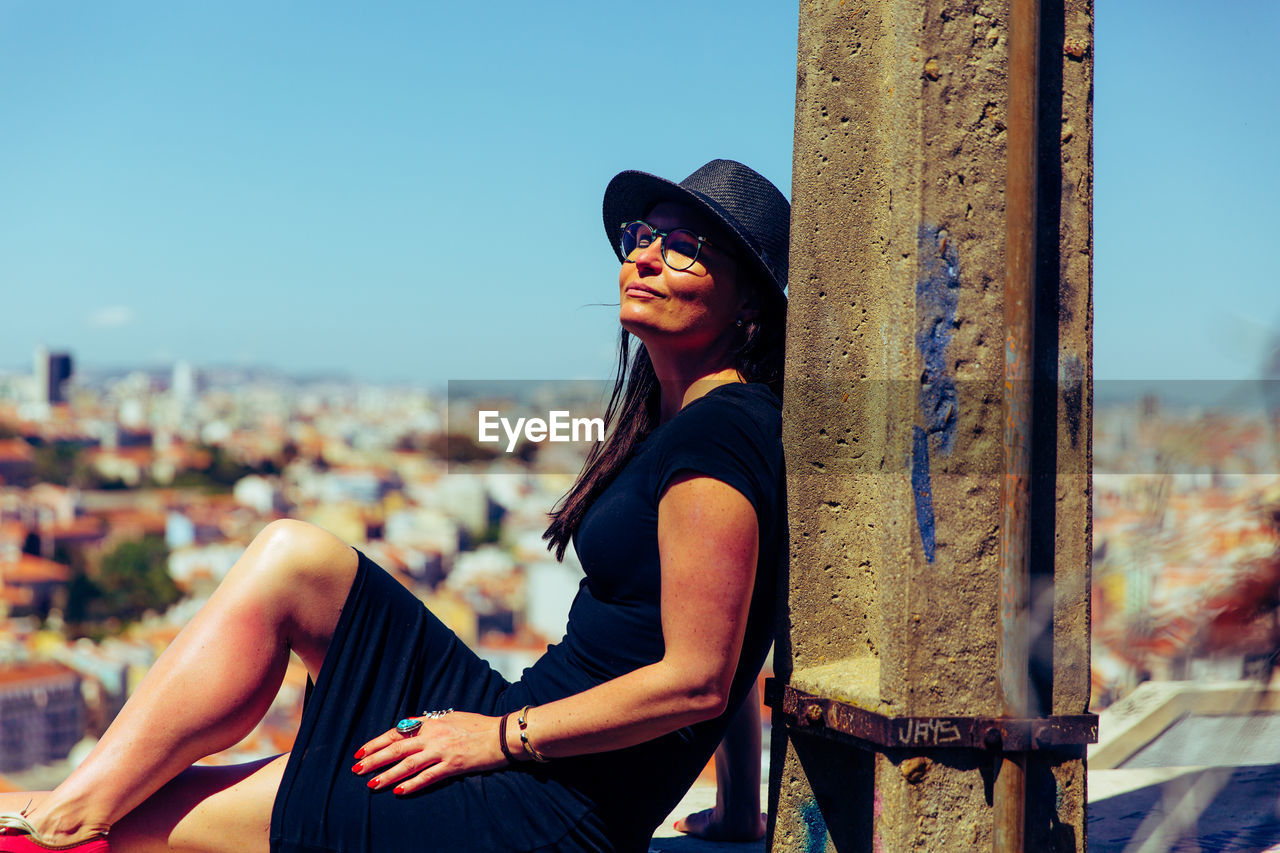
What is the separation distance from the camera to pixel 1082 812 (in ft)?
4.94

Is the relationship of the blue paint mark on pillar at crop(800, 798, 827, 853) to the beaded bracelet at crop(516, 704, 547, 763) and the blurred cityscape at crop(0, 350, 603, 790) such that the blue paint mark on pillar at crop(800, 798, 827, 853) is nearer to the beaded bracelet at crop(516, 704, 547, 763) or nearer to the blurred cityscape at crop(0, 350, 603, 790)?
the beaded bracelet at crop(516, 704, 547, 763)

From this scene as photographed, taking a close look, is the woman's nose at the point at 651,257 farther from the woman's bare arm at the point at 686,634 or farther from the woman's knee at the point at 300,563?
the woman's knee at the point at 300,563

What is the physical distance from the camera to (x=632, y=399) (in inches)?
79.6

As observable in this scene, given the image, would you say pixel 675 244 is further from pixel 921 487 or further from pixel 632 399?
pixel 921 487

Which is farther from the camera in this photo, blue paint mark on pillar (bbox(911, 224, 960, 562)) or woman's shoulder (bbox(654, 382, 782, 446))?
woman's shoulder (bbox(654, 382, 782, 446))

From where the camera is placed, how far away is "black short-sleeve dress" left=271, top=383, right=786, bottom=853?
1531mm

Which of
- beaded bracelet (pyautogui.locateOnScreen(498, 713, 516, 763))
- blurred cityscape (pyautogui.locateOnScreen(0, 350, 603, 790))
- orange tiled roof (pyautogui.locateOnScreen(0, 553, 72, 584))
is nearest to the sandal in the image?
beaded bracelet (pyautogui.locateOnScreen(498, 713, 516, 763))

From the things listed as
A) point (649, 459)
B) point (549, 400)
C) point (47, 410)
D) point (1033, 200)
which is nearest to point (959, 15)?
point (1033, 200)

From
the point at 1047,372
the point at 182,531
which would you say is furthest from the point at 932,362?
the point at 182,531

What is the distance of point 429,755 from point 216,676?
12.5 inches

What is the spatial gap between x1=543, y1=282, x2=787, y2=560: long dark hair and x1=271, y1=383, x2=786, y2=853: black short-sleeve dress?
0.31ft

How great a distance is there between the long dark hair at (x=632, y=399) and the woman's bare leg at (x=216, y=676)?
1.31 ft

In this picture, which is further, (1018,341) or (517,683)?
(517,683)

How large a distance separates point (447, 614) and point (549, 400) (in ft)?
115
